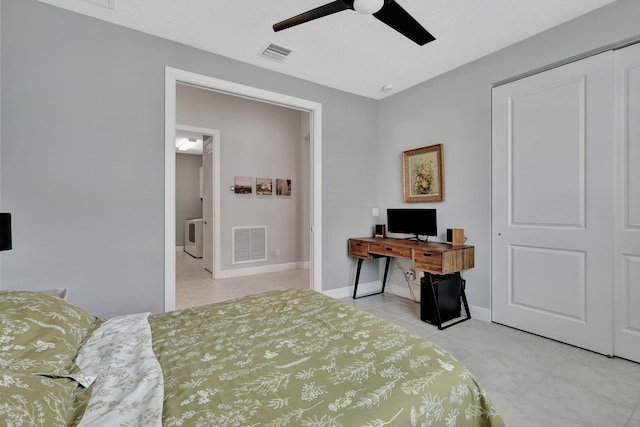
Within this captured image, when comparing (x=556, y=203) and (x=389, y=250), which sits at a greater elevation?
(x=556, y=203)

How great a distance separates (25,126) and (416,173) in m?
3.66

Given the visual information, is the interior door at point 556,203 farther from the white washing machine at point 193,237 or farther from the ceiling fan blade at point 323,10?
the white washing machine at point 193,237

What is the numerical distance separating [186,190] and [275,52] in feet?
20.9

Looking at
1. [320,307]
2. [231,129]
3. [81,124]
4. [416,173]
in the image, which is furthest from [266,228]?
[320,307]

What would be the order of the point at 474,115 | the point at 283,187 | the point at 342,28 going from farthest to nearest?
the point at 283,187
the point at 474,115
the point at 342,28

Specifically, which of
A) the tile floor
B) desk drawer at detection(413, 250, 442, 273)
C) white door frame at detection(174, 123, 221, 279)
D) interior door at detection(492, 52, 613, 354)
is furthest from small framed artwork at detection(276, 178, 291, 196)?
interior door at detection(492, 52, 613, 354)

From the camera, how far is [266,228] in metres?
5.23

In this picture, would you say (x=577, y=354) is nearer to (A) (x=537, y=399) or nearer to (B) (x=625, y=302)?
(B) (x=625, y=302)

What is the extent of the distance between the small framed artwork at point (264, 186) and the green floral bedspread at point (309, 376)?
378cm

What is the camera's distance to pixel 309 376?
0.99 meters

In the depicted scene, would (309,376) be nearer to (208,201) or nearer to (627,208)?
(627,208)

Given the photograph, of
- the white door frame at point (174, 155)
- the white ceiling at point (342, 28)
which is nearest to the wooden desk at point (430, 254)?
the white door frame at point (174, 155)

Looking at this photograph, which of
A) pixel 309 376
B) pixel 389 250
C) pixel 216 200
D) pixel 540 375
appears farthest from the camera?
pixel 216 200

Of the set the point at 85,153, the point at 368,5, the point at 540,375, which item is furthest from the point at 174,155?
the point at 540,375
